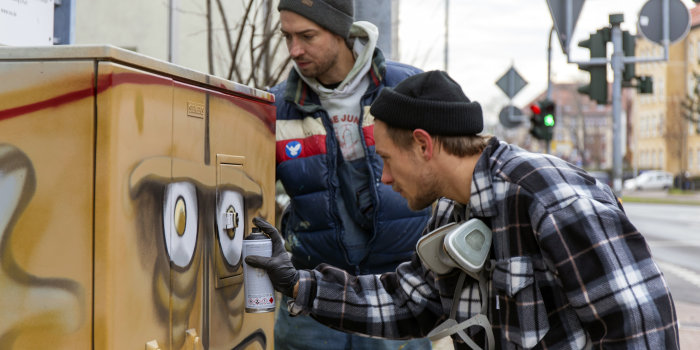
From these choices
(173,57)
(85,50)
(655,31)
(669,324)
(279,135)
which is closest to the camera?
(85,50)

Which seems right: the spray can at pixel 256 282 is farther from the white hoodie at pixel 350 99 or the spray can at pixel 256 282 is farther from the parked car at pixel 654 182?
the parked car at pixel 654 182

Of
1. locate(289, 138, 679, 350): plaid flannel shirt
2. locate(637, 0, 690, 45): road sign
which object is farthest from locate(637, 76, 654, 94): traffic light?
locate(289, 138, 679, 350): plaid flannel shirt

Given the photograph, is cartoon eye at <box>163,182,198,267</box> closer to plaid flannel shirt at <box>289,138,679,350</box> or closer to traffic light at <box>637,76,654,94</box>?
plaid flannel shirt at <box>289,138,679,350</box>

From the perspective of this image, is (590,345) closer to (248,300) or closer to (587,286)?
(587,286)

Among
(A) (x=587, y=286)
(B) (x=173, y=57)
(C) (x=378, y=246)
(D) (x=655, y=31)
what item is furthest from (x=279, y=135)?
(D) (x=655, y=31)

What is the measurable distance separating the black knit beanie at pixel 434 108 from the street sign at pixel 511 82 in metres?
15.8

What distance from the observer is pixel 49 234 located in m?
1.66

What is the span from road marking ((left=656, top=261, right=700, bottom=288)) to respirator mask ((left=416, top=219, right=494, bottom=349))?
957 cm

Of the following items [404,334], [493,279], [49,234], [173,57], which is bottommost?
[404,334]

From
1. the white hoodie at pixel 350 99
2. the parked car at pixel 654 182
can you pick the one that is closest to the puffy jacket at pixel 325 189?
the white hoodie at pixel 350 99

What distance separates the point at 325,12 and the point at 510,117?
54.2 feet

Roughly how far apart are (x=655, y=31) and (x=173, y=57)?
6221mm

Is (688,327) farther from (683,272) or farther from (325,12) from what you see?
A: (325,12)

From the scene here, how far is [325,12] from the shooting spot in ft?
9.67
